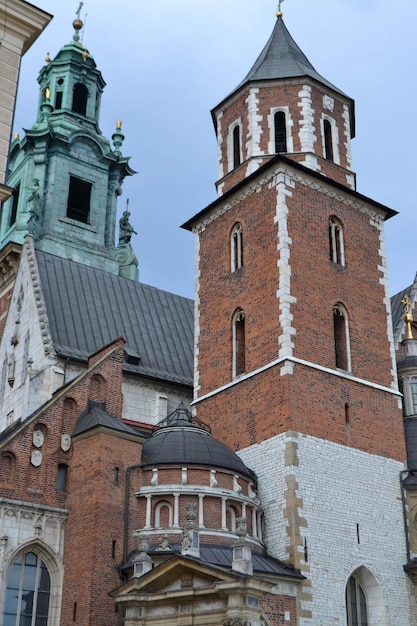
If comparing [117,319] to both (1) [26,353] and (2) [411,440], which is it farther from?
(2) [411,440]

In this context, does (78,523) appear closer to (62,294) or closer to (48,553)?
(48,553)

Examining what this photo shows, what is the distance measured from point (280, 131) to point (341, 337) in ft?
22.6

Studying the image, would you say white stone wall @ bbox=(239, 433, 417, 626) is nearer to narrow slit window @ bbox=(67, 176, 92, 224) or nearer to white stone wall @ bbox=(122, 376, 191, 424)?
white stone wall @ bbox=(122, 376, 191, 424)

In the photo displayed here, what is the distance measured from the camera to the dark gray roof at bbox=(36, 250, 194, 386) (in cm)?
3062

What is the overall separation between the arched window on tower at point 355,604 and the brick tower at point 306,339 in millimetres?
37

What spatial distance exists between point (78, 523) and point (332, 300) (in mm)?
9436

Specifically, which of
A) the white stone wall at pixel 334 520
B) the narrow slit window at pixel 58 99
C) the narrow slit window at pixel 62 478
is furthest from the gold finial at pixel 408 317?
the narrow slit window at pixel 58 99

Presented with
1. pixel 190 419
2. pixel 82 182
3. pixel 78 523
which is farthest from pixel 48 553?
pixel 82 182

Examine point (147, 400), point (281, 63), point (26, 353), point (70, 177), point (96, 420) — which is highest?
point (70, 177)

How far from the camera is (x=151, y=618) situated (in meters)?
20.4

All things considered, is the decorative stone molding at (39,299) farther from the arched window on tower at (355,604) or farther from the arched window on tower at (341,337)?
the arched window on tower at (355,604)

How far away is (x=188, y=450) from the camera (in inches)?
931

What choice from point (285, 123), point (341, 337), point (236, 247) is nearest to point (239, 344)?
point (341, 337)

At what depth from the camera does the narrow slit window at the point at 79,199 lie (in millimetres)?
47438
